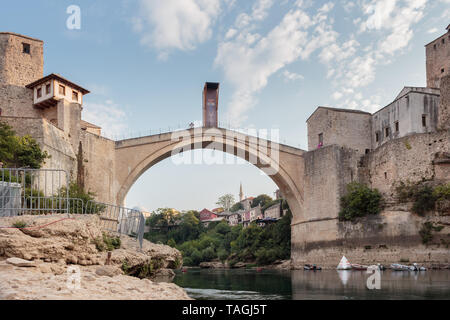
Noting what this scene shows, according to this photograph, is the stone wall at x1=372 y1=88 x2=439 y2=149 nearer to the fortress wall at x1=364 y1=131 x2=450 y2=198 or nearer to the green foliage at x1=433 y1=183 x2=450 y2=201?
the fortress wall at x1=364 y1=131 x2=450 y2=198

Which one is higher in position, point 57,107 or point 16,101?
point 16,101

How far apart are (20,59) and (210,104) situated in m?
10.7

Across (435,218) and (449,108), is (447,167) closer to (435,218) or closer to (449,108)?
(435,218)

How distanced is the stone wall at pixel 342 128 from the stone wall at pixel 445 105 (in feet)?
14.9

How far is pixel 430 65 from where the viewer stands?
3269cm

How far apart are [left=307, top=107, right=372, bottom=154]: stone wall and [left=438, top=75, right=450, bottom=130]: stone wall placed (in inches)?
179

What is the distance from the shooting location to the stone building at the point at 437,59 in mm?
31125

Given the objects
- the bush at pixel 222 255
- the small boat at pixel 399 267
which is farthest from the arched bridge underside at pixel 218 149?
the bush at pixel 222 255

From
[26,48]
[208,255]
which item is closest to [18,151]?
[26,48]

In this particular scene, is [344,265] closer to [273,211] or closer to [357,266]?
[357,266]

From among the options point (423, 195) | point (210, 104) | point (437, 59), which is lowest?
point (423, 195)

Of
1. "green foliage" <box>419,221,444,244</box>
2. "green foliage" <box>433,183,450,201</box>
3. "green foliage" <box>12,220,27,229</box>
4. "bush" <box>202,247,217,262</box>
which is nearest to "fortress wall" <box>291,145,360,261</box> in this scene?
"green foliage" <box>419,221,444,244</box>

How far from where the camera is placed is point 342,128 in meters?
26.7

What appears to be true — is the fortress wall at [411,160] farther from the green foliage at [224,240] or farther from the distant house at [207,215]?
the distant house at [207,215]
